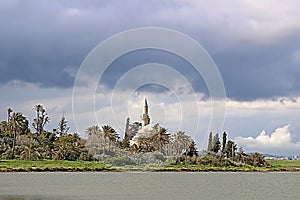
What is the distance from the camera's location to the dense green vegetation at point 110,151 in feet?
463

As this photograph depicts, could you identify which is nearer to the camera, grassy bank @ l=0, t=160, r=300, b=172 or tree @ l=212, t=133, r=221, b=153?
grassy bank @ l=0, t=160, r=300, b=172

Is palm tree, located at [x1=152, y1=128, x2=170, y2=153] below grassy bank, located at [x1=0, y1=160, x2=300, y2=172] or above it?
above

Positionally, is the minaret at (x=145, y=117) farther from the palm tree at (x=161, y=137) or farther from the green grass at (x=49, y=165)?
the green grass at (x=49, y=165)

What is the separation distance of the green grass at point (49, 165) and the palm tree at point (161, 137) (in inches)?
1084

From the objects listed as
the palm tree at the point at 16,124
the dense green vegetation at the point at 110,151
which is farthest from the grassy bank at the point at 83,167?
the palm tree at the point at 16,124

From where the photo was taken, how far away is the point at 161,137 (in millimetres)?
165375

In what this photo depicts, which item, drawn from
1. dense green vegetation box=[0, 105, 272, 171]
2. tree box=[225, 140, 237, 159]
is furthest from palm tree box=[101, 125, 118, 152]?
tree box=[225, 140, 237, 159]

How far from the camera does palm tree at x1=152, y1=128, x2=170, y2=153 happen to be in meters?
164

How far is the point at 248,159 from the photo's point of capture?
160875mm

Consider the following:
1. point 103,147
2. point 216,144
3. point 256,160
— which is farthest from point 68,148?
point 256,160

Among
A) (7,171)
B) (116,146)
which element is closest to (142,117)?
(116,146)

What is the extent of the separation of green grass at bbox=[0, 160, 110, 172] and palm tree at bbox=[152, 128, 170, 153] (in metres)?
27.5

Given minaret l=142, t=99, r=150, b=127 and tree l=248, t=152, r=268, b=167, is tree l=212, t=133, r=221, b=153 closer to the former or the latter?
tree l=248, t=152, r=268, b=167

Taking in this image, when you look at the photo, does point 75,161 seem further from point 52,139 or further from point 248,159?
point 248,159
